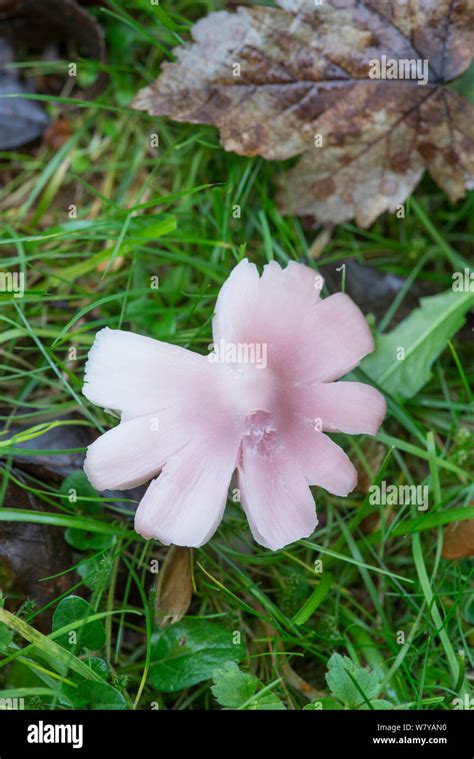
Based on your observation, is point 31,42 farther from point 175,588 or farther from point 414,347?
point 175,588

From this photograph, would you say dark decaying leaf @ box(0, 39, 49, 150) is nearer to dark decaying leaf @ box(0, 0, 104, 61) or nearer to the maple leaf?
dark decaying leaf @ box(0, 0, 104, 61)

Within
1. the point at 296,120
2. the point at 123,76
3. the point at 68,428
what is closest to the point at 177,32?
the point at 123,76

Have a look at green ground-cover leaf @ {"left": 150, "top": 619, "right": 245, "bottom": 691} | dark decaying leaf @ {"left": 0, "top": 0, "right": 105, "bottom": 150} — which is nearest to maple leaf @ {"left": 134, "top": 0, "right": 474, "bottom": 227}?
dark decaying leaf @ {"left": 0, "top": 0, "right": 105, "bottom": 150}

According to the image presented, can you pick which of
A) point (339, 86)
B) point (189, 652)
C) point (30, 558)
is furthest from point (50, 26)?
point (189, 652)

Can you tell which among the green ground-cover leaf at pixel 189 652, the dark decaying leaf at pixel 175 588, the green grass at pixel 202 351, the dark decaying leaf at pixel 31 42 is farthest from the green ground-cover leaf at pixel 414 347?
the dark decaying leaf at pixel 31 42

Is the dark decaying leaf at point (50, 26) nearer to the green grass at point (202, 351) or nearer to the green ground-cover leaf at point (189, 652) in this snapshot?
the green grass at point (202, 351)
